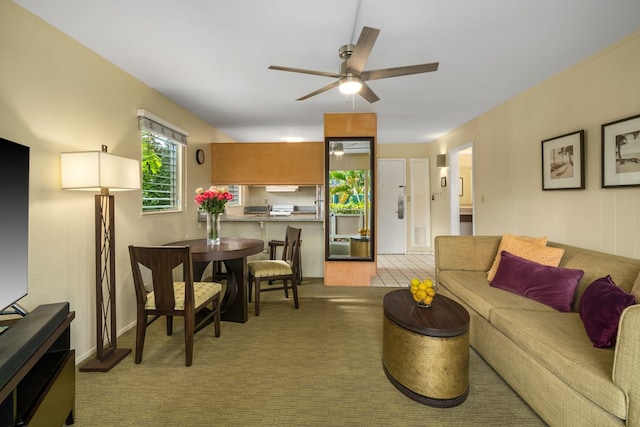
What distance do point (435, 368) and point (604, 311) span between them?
0.91m

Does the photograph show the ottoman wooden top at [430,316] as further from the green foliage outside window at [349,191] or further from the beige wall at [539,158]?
the green foliage outside window at [349,191]

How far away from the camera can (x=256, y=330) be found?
2646 millimetres

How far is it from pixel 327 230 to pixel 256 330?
1.81 meters

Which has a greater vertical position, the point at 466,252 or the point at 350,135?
the point at 350,135

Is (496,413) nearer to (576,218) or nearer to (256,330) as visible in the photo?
(256,330)

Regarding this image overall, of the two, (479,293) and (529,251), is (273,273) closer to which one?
(479,293)

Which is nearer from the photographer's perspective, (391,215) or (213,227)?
(213,227)

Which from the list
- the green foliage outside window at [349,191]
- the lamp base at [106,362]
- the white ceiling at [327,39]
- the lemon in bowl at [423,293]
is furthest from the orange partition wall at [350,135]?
the lamp base at [106,362]

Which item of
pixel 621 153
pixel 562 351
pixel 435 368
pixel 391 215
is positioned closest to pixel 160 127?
pixel 435 368

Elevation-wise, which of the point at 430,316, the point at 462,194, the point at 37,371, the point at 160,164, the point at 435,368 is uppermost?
the point at 160,164

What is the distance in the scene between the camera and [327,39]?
7.32ft

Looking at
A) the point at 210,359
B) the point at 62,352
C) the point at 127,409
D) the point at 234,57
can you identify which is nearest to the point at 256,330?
the point at 210,359

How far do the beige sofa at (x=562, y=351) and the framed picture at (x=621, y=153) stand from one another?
2.11 ft

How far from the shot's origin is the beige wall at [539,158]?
7.32 ft
